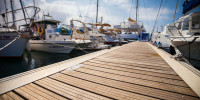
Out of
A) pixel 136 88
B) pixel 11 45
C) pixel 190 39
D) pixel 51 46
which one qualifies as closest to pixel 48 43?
pixel 51 46

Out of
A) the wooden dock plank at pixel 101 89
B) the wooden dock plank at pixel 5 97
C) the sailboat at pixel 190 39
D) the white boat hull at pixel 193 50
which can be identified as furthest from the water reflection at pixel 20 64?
the white boat hull at pixel 193 50

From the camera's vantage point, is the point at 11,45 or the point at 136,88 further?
the point at 11,45

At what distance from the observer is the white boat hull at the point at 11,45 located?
7488 mm

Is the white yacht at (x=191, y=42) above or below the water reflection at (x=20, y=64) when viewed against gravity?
above

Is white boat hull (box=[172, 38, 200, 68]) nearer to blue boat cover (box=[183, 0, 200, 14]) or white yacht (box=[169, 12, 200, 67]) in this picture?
white yacht (box=[169, 12, 200, 67])

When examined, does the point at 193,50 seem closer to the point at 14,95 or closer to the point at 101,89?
the point at 101,89

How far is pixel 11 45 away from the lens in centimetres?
785

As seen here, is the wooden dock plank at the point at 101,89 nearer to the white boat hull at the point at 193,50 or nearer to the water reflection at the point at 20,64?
the water reflection at the point at 20,64

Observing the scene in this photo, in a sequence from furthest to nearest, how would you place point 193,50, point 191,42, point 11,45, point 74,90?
point 11,45
point 193,50
point 191,42
point 74,90

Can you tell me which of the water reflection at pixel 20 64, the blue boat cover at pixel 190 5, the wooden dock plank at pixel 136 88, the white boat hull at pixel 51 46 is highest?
the blue boat cover at pixel 190 5

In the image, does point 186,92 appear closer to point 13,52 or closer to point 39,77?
point 39,77

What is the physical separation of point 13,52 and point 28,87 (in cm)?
916

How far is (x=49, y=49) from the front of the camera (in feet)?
33.5

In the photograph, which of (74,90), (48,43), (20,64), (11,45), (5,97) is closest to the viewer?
(5,97)
